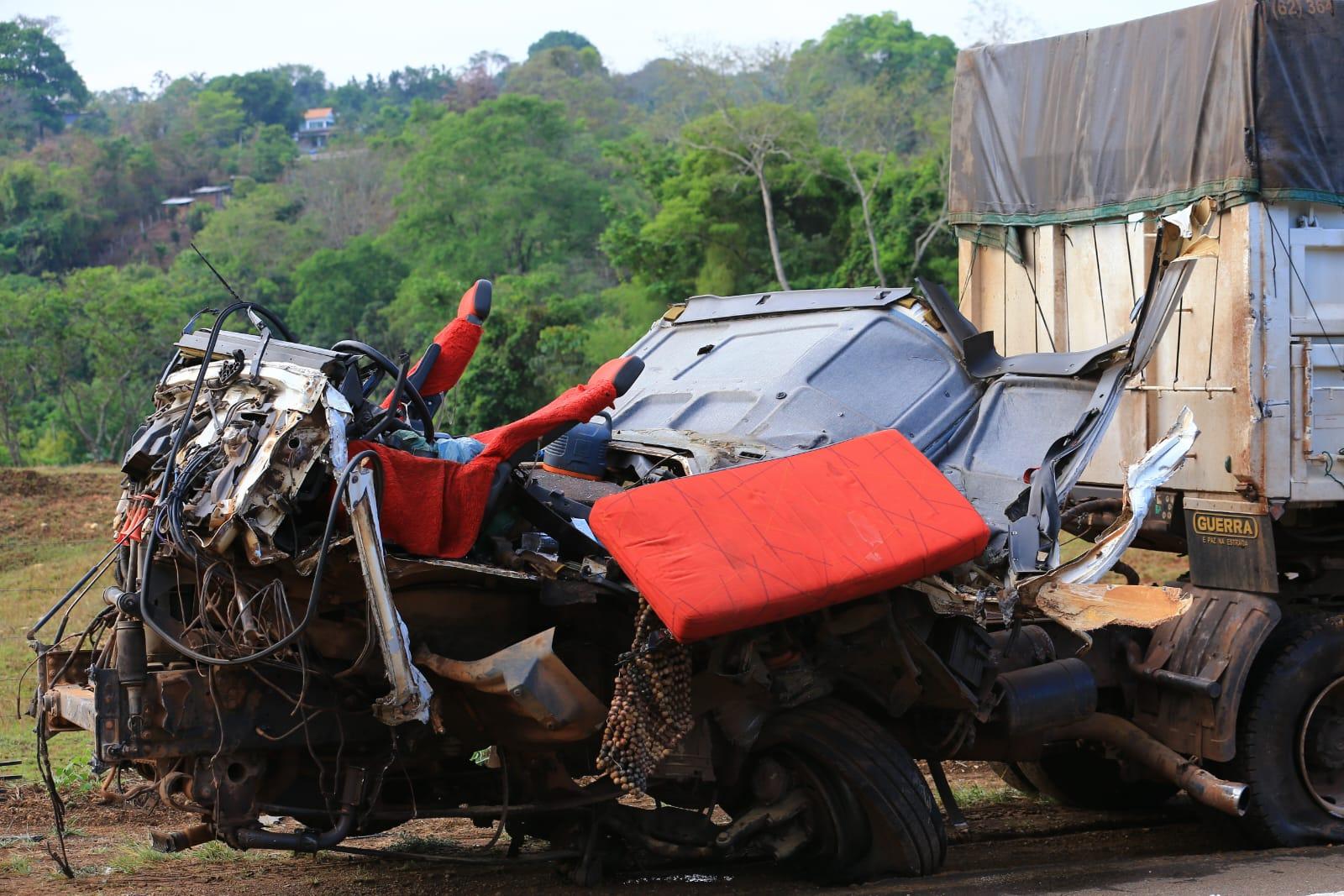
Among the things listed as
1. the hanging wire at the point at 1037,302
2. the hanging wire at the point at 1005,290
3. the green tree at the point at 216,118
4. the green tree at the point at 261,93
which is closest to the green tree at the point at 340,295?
the green tree at the point at 216,118

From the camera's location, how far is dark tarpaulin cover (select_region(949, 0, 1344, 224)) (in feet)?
19.9

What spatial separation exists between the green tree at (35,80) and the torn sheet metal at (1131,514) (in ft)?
191

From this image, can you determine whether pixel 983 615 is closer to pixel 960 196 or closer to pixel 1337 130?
pixel 1337 130

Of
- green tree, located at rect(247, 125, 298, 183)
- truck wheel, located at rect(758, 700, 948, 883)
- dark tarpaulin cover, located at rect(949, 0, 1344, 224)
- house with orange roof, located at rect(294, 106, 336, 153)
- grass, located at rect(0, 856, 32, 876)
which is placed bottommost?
grass, located at rect(0, 856, 32, 876)

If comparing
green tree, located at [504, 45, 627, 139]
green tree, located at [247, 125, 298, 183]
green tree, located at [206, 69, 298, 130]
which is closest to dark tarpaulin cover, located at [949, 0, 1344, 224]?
green tree, located at [504, 45, 627, 139]

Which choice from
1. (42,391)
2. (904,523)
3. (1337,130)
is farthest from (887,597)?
(42,391)

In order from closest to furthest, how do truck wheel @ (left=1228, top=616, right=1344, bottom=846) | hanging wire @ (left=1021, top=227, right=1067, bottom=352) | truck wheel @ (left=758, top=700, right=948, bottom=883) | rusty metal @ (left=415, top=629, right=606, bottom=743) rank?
rusty metal @ (left=415, top=629, right=606, bottom=743)
truck wheel @ (left=758, top=700, right=948, bottom=883)
truck wheel @ (left=1228, top=616, right=1344, bottom=846)
hanging wire @ (left=1021, top=227, right=1067, bottom=352)

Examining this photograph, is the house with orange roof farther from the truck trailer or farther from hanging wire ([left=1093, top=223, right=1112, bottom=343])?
the truck trailer

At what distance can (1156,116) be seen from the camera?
6.49 meters

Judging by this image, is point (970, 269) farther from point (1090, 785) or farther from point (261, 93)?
point (261, 93)

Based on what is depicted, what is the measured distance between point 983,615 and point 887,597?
37 centimetres

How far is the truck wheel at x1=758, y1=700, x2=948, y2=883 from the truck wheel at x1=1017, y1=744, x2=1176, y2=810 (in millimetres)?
1920

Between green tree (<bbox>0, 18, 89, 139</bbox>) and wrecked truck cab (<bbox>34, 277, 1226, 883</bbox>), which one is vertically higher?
green tree (<bbox>0, 18, 89, 139</bbox>)

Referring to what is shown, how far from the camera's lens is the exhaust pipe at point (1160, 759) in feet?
19.3
